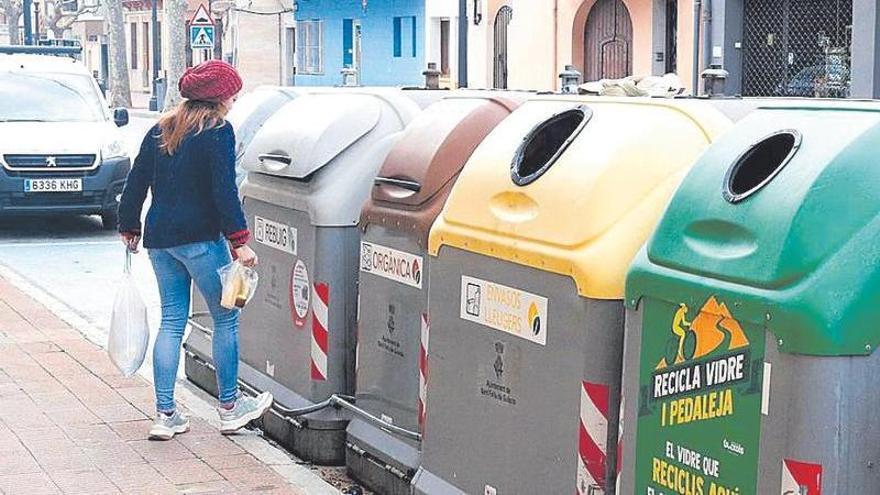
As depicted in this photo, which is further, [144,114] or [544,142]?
[144,114]

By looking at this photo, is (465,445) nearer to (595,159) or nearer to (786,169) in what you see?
(595,159)

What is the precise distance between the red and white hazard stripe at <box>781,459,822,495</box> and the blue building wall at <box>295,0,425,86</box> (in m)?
33.2

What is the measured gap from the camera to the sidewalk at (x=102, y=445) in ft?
18.9

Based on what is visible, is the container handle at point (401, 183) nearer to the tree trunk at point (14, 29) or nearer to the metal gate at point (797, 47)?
the metal gate at point (797, 47)

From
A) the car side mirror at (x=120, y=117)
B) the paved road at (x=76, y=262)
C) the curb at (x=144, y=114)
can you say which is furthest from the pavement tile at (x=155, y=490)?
the curb at (x=144, y=114)

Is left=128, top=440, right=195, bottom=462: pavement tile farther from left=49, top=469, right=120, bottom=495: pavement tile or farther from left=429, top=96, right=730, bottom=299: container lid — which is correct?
left=429, top=96, right=730, bottom=299: container lid

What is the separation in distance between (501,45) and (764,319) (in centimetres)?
2998

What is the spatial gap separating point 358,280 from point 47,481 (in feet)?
4.75

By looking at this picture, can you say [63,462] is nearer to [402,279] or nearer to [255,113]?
[402,279]

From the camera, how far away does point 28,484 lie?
570cm

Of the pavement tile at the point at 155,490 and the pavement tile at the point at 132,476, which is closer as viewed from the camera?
the pavement tile at the point at 155,490

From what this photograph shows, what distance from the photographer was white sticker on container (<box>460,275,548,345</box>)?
4.32 m

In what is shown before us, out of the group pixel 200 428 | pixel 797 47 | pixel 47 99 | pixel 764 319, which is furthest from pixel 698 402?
pixel 797 47

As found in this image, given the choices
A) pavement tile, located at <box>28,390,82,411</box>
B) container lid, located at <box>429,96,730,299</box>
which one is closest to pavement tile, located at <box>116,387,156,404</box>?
pavement tile, located at <box>28,390,82,411</box>
